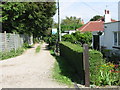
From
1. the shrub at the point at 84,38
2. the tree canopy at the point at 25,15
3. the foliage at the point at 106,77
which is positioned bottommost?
the foliage at the point at 106,77

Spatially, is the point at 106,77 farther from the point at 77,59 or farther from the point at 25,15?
the point at 25,15

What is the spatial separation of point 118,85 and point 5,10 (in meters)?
17.6

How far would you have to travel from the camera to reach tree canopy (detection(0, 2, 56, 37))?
21.1 meters

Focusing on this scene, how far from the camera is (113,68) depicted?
732 cm

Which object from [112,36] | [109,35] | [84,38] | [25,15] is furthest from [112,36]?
[25,15]

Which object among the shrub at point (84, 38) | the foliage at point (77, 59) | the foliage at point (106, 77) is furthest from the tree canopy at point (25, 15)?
the foliage at point (106, 77)

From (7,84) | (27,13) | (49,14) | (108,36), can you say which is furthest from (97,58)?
(49,14)

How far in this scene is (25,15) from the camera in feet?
86.4

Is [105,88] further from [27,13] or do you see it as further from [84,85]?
[27,13]

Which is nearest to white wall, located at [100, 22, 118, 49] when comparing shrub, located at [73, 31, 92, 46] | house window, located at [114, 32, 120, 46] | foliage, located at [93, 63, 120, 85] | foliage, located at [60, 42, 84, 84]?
house window, located at [114, 32, 120, 46]

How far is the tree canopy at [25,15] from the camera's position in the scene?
69.2 ft

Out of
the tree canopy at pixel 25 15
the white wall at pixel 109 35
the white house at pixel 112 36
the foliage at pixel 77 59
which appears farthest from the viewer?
the tree canopy at pixel 25 15

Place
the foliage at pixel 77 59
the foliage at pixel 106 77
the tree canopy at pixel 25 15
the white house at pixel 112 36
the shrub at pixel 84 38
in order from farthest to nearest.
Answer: the shrub at pixel 84 38
the tree canopy at pixel 25 15
the white house at pixel 112 36
the foliage at pixel 77 59
the foliage at pixel 106 77

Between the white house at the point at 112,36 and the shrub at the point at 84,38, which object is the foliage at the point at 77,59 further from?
the shrub at the point at 84,38
